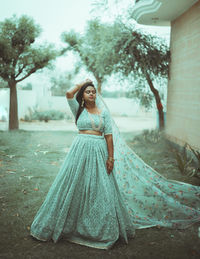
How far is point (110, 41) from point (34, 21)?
3049 millimetres

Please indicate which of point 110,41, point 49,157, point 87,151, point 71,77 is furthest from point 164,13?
point 71,77

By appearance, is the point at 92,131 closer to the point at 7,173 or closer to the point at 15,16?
the point at 7,173

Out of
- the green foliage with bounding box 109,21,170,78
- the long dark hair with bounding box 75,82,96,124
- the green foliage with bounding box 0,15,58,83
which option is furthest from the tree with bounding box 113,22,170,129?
the long dark hair with bounding box 75,82,96,124

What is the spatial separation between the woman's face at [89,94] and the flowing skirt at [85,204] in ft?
1.16

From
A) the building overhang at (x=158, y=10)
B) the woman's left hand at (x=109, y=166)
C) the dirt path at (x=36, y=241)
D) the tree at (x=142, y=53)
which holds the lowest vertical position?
the dirt path at (x=36, y=241)

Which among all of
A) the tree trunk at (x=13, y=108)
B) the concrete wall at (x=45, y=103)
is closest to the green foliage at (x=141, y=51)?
the concrete wall at (x=45, y=103)

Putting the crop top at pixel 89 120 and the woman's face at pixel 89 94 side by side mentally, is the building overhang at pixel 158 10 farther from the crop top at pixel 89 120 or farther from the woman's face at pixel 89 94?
the crop top at pixel 89 120

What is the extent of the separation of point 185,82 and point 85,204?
15.5ft

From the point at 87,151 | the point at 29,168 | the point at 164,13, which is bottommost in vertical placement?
the point at 29,168

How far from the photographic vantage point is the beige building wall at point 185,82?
566 cm

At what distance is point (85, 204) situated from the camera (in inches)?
99.2

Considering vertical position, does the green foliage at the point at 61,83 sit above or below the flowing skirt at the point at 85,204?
above

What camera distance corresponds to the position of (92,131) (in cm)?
262

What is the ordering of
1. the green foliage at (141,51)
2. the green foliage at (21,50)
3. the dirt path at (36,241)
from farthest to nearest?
the green foliage at (21,50) < the green foliage at (141,51) < the dirt path at (36,241)
